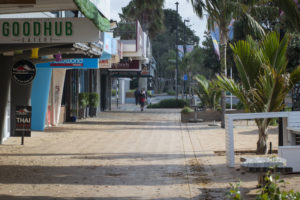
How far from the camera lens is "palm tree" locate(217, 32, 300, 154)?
11.9 metres

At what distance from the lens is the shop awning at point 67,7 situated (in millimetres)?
8866

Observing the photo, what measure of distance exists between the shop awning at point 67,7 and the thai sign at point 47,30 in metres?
0.29

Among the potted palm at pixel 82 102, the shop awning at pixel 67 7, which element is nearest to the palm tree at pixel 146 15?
the potted palm at pixel 82 102

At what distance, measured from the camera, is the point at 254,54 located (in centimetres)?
1242

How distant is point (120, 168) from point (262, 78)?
145 inches

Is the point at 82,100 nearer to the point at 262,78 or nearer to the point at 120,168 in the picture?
the point at 262,78

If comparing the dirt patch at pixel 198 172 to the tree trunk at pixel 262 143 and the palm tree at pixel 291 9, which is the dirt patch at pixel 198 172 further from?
the palm tree at pixel 291 9

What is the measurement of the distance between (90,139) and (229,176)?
26.5 feet

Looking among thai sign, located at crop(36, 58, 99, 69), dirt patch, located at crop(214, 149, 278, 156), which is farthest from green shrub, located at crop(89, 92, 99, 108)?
dirt patch, located at crop(214, 149, 278, 156)

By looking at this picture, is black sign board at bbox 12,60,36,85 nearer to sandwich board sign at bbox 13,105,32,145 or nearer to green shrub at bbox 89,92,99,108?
sandwich board sign at bbox 13,105,32,145

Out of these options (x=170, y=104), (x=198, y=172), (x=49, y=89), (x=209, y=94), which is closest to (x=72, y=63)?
(x=49, y=89)

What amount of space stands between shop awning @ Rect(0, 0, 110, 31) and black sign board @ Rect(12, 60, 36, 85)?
98.5 inches

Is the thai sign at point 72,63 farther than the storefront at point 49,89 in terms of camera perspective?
No

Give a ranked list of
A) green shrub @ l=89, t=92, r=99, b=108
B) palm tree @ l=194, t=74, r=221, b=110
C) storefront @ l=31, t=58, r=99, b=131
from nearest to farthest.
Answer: storefront @ l=31, t=58, r=99, b=131 < palm tree @ l=194, t=74, r=221, b=110 < green shrub @ l=89, t=92, r=99, b=108
